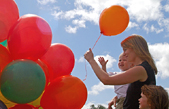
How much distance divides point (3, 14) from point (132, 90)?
201 centimetres

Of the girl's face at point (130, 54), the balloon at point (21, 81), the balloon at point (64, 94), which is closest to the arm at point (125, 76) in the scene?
the girl's face at point (130, 54)

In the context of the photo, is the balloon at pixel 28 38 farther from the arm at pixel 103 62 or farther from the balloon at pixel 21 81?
the arm at pixel 103 62

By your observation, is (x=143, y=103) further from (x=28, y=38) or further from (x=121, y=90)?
(x=121, y=90)

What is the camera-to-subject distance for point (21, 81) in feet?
7.25

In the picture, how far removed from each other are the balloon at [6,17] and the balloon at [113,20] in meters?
1.34

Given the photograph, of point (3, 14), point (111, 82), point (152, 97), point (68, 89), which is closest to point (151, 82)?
point (152, 97)

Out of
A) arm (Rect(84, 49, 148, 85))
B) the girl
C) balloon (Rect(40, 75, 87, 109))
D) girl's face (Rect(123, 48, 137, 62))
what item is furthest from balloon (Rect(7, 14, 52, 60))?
girl's face (Rect(123, 48, 137, 62))

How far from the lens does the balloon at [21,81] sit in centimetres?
222

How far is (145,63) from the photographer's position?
214 cm

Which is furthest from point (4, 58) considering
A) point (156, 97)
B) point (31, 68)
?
point (156, 97)

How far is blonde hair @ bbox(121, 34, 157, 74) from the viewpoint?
2.20 meters

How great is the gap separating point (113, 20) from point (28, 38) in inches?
51.1

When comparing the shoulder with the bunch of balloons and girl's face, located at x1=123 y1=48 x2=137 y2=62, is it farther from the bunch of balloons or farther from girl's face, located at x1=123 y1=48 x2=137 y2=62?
the bunch of balloons

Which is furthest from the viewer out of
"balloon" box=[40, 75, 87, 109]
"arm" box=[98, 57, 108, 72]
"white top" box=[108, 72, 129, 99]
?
"white top" box=[108, 72, 129, 99]
